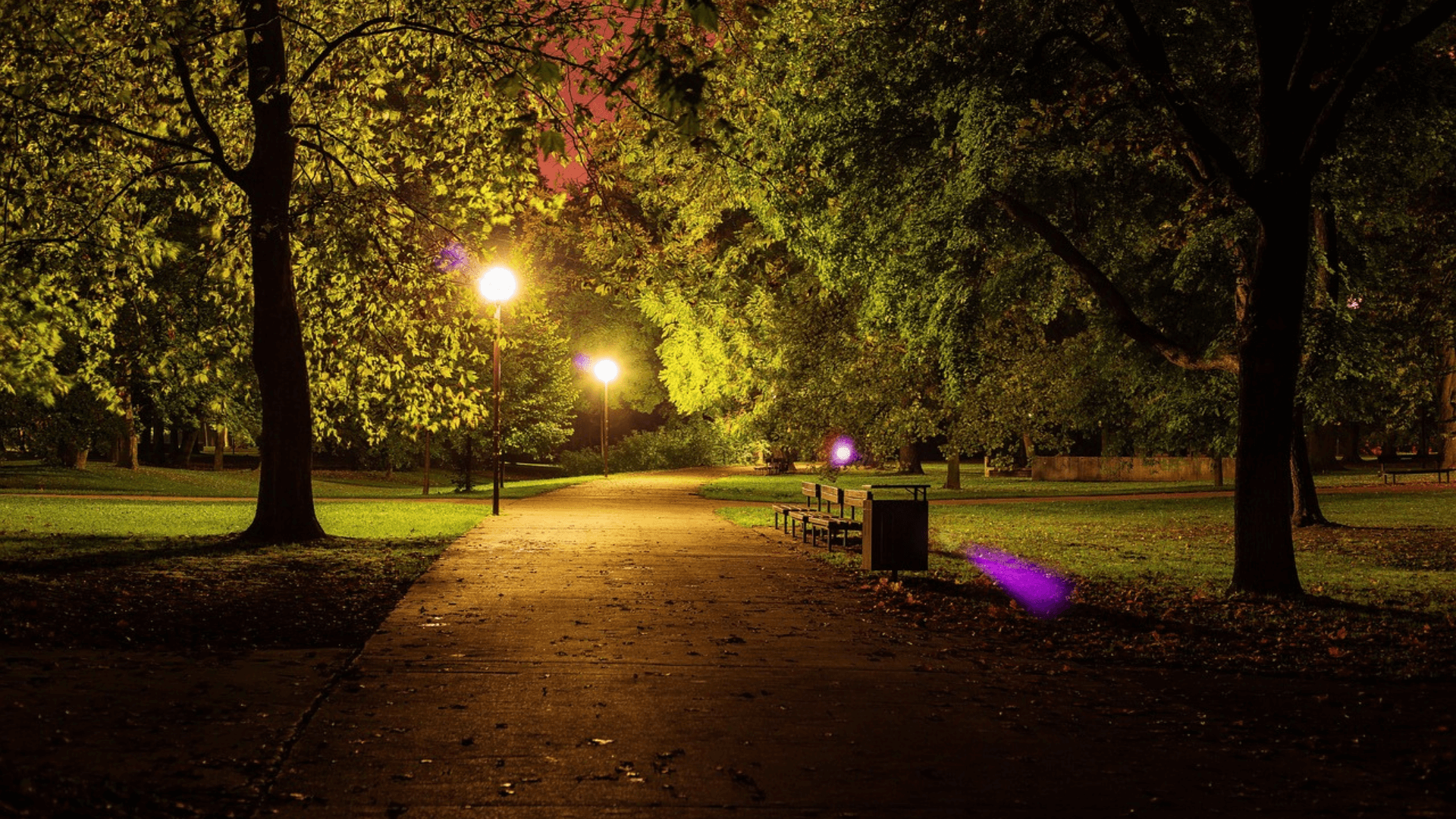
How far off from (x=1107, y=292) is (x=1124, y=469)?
31691 mm

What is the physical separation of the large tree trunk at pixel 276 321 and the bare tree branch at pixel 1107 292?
32.4 feet

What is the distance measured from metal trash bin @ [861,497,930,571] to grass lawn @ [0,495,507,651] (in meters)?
5.28

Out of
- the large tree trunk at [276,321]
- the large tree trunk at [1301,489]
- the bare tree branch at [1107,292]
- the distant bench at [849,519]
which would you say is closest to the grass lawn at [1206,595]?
the distant bench at [849,519]

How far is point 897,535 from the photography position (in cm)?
1300

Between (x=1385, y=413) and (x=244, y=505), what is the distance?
29408mm

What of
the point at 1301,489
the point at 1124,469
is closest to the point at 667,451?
the point at 1124,469

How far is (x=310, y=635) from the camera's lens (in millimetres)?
8938

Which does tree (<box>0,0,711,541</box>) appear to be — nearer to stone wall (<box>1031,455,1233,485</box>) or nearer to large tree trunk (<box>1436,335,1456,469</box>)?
stone wall (<box>1031,455,1233,485</box>)

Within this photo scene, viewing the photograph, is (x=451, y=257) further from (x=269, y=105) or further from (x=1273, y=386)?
(x=1273, y=386)

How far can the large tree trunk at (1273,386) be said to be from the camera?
12.3 meters

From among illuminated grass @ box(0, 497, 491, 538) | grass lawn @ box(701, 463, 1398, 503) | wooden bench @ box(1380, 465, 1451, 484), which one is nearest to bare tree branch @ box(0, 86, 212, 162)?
illuminated grass @ box(0, 497, 491, 538)

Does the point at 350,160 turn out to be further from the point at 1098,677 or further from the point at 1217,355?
the point at 1098,677

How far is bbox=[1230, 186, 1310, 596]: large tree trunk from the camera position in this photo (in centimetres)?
1231

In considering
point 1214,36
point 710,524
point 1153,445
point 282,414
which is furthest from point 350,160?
point 1153,445
